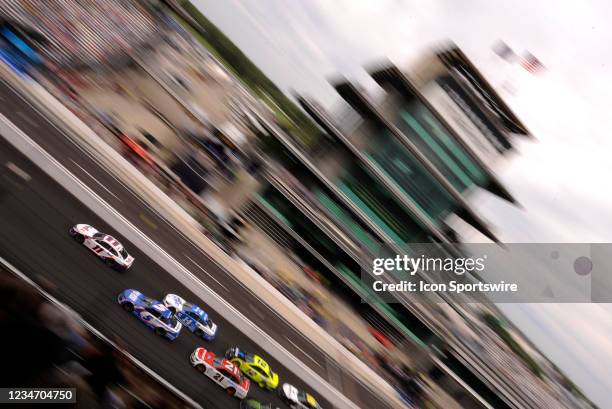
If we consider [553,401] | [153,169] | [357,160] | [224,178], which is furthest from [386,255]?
[553,401]

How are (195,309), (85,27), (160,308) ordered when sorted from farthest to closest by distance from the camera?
1. (85,27)
2. (195,309)
3. (160,308)


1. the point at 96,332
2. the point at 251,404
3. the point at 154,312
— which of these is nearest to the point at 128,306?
the point at 154,312

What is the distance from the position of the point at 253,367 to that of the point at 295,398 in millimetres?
3473

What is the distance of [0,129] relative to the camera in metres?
23.6

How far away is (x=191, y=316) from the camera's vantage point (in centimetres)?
2389

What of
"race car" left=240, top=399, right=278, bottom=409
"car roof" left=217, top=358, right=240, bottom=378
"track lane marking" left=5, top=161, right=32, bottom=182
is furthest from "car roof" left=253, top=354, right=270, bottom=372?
"track lane marking" left=5, top=161, right=32, bottom=182

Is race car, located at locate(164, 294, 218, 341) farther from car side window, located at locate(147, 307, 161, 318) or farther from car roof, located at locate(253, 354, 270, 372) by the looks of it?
car roof, located at locate(253, 354, 270, 372)

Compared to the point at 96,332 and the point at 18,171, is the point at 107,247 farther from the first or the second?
the point at 18,171

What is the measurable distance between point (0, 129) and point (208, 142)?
1936 centimetres

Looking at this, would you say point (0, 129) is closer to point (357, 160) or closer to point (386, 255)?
point (357, 160)

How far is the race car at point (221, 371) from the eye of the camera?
2244 centimetres

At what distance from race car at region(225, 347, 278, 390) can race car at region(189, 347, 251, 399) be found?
1.14 m

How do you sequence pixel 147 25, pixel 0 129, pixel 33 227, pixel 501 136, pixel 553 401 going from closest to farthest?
1. pixel 33 227
2. pixel 0 129
3. pixel 147 25
4. pixel 501 136
5. pixel 553 401

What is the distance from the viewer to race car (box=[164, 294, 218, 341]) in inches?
929
